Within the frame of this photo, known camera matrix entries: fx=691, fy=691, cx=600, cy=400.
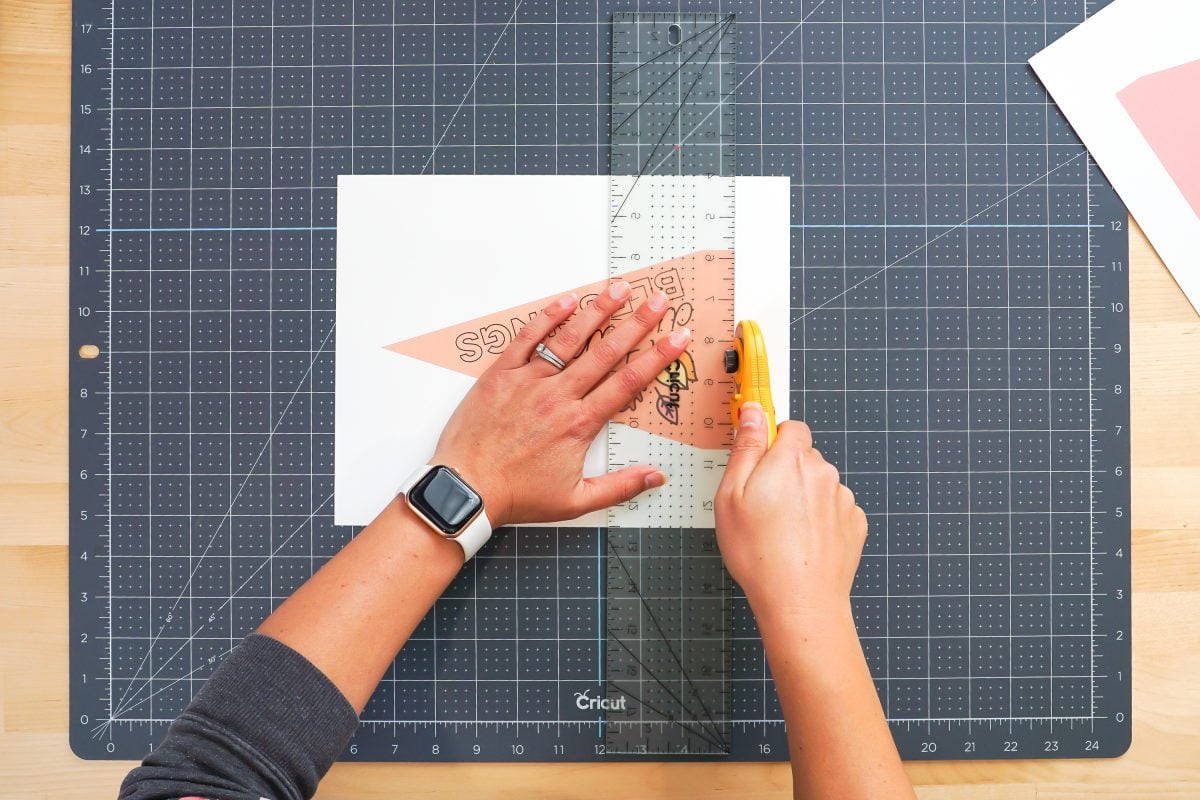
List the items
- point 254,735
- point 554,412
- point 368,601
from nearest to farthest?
point 254,735 → point 368,601 → point 554,412

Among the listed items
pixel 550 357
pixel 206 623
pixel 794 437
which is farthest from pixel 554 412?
pixel 206 623

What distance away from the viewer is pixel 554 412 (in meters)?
1.02

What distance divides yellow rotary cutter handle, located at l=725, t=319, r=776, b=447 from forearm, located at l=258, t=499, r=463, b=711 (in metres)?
0.47

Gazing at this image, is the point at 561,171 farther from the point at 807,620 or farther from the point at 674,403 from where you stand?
the point at 807,620

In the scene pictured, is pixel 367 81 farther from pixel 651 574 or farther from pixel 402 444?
pixel 651 574

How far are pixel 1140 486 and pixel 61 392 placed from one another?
68.1 inches

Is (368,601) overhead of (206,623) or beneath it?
overhead

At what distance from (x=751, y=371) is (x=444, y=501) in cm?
47

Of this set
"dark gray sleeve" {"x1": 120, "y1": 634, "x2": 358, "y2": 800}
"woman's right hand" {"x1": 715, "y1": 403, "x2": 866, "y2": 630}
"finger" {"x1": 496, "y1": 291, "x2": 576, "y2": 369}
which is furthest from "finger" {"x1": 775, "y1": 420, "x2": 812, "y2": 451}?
"dark gray sleeve" {"x1": 120, "y1": 634, "x2": 358, "y2": 800}

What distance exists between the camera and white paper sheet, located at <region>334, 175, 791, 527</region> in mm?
1095

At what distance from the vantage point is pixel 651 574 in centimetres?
109

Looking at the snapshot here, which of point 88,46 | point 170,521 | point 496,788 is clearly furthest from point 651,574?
point 88,46

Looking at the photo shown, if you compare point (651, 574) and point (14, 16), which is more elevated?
point (14, 16)

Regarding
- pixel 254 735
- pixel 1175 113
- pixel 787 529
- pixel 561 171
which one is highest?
pixel 1175 113
